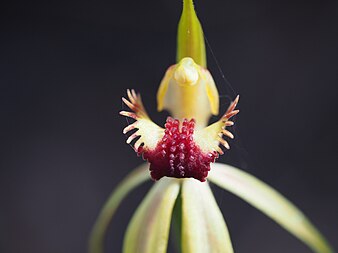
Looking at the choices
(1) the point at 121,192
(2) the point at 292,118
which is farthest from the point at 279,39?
(1) the point at 121,192

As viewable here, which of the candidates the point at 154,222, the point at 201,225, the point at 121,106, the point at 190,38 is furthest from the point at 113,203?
the point at 121,106

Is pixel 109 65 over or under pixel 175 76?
over

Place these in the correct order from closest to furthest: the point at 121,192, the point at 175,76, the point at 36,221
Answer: the point at 175,76
the point at 121,192
the point at 36,221

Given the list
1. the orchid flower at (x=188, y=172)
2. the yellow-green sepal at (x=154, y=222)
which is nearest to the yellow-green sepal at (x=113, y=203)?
the orchid flower at (x=188, y=172)

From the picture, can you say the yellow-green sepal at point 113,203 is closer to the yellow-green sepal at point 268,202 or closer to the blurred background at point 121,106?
the yellow-green sepal at point 268,202

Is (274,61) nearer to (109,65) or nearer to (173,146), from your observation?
(109,65)

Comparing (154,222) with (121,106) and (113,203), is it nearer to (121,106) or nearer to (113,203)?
(113,203)

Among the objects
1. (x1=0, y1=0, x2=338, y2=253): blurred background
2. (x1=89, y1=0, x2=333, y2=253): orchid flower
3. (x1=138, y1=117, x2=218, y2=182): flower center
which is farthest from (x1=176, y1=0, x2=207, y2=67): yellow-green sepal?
(x1=0, y1=0, x2=338, y2=253): blurred background
